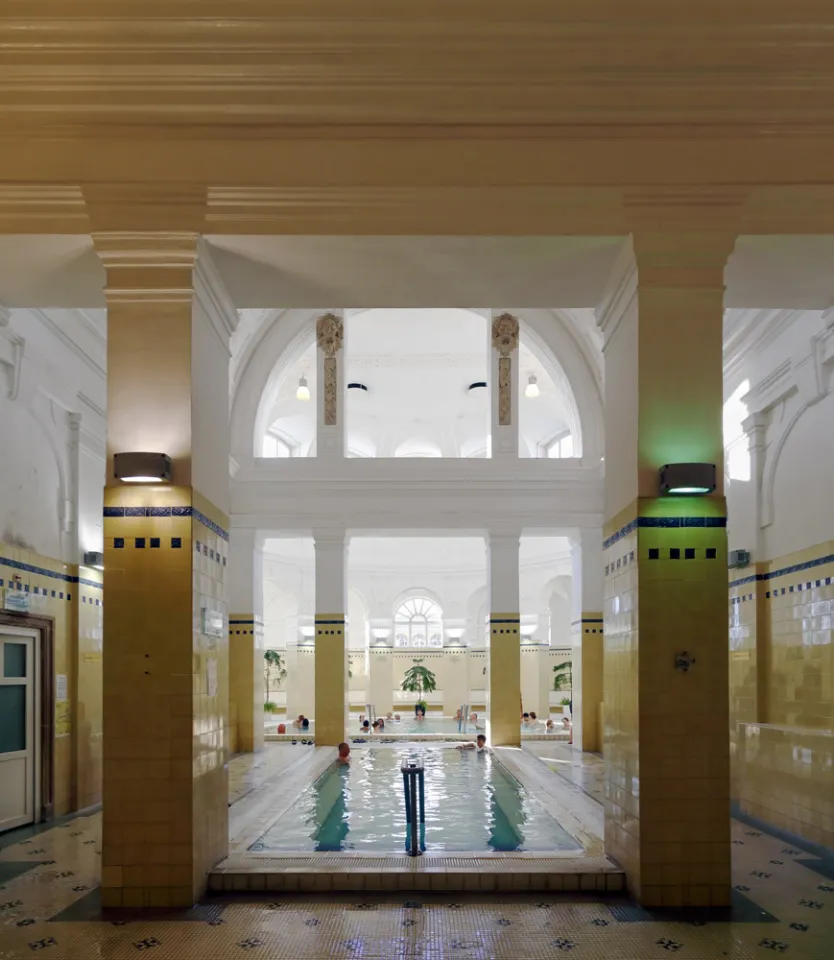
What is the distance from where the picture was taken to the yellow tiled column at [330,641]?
1383 centimetres

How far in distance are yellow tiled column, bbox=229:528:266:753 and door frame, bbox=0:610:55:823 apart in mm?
5603

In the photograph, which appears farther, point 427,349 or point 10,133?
point 427,349

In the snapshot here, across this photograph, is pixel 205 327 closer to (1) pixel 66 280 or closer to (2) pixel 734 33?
(1) pixel 66 280

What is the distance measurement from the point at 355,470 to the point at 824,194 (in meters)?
9.35

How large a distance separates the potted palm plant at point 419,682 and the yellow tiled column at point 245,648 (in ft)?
25.9

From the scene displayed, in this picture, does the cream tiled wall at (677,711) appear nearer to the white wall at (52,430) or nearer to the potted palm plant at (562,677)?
the white wall at (52,430)

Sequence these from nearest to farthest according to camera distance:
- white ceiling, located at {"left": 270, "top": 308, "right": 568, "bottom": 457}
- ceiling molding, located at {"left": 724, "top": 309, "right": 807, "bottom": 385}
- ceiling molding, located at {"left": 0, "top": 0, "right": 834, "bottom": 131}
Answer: ceiling molding, located at {"left": 0, "top": 0, "right": 834, "bottom": 131}, ceiling molding, located at {"left": 724, "top": 309, "right": 807, "bottom": 385}, white ceiling, located at {"left": 270, "top": 308, "right": 568, "bottom": 457}

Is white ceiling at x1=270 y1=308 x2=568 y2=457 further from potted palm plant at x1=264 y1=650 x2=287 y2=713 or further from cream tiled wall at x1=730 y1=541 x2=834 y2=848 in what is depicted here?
cream tiled wall at x1=730 y1=541 x2=834 y2=848

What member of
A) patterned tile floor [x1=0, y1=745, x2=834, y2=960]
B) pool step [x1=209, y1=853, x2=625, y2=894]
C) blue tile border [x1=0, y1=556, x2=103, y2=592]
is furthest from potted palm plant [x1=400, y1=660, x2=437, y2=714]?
pool step [x1=209, y1=853, x2=625, y2=894]

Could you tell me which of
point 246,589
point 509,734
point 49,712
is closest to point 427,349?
point 246,589

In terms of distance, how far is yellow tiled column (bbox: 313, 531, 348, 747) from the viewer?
13.8 meters

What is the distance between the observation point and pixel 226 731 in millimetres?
6199

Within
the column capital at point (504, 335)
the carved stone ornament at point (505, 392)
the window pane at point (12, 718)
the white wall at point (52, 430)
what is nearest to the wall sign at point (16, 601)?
the white wall at point (52, 430)

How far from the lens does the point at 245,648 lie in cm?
1363
